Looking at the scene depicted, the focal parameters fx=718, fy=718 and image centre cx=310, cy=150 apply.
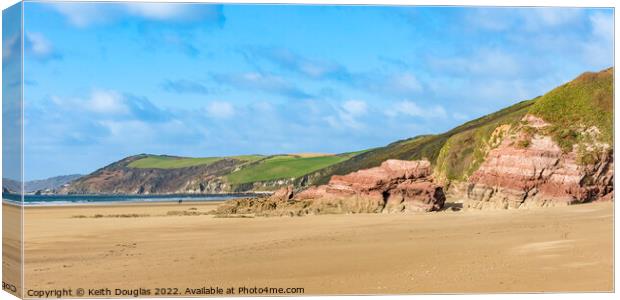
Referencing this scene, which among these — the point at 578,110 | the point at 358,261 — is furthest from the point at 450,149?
the point at 358,261

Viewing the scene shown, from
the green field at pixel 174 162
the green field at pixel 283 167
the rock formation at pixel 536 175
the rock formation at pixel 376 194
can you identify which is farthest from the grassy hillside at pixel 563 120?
the green field at pixel 174 162

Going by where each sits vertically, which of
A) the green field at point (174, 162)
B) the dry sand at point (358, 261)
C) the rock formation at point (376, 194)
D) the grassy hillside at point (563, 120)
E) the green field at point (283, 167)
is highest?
the green field at point (174, 162)

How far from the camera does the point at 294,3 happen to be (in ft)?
43.0

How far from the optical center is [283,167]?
10512cm

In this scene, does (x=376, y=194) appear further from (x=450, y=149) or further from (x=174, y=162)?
(x=174, y=162)

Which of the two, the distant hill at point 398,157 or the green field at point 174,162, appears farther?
the green field at point 174,162

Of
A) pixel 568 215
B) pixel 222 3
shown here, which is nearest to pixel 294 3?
pixel 222 3

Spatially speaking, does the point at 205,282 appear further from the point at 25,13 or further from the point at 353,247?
the point at 25,13

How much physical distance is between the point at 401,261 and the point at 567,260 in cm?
317

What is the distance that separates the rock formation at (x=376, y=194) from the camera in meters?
32.3

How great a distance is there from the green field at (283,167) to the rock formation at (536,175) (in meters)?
65.5

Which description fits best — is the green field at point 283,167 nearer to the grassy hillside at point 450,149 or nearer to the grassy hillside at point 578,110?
the grassy hillside at point 450,149

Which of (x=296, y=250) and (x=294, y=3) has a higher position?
(x=294, y=3)

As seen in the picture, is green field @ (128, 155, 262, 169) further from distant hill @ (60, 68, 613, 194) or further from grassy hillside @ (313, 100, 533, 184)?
grassy hillside @ (313, 100, 533, 184)
